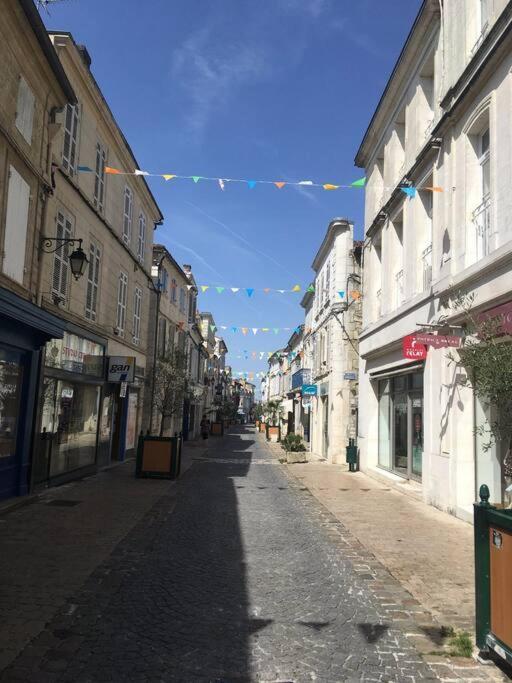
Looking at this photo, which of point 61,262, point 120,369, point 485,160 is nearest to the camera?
point 485,160

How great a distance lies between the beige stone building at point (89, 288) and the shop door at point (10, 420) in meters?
0.72

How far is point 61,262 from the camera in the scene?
41.9 ft

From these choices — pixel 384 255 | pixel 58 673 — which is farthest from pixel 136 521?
pixel 384 255

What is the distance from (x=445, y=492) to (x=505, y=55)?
7.67 metres

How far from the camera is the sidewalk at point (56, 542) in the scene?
4.89 m

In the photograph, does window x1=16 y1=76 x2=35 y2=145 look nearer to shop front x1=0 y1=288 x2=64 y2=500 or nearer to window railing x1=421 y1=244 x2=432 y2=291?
shop front x1=0 y1=288 x2=64 y2=500

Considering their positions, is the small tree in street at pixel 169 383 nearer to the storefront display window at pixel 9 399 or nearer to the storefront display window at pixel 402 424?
the storefront display window at pixel 402 424

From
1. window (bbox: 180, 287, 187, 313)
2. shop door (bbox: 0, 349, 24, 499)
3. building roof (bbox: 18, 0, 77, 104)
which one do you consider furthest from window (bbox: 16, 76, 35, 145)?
window (bbox: 180, 287, 187, 313)

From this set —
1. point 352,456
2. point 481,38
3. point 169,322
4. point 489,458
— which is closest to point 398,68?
point 481,38

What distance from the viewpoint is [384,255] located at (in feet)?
54.0

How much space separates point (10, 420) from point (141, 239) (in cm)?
1167

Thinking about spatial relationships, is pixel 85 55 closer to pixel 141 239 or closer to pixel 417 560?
pixel 141 239

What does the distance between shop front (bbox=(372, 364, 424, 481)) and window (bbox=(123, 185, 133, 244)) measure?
9.11 metres

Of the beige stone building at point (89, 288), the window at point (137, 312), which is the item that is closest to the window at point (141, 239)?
the beige stone building at point (89, 288)
